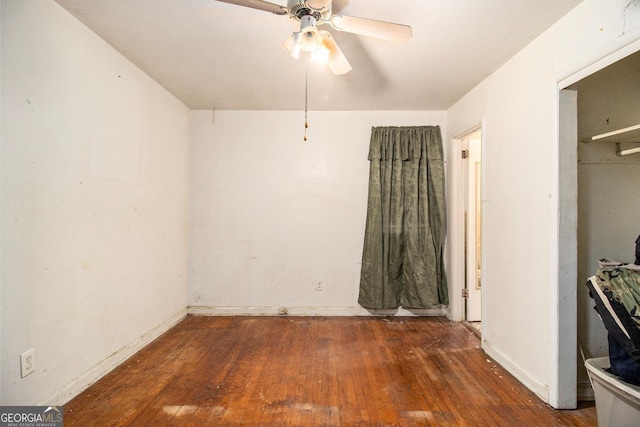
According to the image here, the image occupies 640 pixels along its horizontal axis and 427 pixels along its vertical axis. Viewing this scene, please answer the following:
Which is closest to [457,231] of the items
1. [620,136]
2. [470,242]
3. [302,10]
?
[470,242]

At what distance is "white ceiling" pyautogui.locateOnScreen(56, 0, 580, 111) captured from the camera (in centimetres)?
172

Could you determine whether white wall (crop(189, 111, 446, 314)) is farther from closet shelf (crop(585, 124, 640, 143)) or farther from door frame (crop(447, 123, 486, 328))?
closet shelf (crop(585, 124, 640, 143))

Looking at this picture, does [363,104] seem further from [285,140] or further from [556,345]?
[556,345]

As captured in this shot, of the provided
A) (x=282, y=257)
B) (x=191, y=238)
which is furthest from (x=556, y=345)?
(x=191, y=238)

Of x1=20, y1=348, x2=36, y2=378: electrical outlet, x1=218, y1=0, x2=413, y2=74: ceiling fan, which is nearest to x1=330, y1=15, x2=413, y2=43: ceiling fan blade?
x1=218, y1=0, x2=413, y2=74: ceiling fan

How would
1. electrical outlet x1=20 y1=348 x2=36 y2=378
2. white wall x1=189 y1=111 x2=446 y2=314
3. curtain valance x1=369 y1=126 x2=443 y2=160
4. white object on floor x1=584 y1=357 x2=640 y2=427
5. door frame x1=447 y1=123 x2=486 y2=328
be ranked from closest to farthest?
1. white object on floor x1=584 y1=357 x2=640 y2=427
2. electrical outlet x1=20 y1=348 x2=36 y2=378
3. door frame x1=447 y1=123 x2=486 y2=328
4. curtain valance x1=369 y1=126 x2=443 y2=160
5. white wall x1=189 y1=111 x2=446 y2=314

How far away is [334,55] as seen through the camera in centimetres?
174

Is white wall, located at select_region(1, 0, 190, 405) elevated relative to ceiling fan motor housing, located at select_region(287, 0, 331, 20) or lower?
lower

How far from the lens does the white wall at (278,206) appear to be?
3441 millimetres

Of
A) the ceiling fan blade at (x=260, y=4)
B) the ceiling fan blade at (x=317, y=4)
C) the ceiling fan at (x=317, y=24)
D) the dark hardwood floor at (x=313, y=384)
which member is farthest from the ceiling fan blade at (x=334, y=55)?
the dark hardwood floor at (x=313, y=384)

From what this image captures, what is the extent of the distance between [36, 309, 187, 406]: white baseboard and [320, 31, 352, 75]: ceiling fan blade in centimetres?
255

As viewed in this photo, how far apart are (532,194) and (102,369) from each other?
3.22 metres

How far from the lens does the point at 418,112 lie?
3434mm

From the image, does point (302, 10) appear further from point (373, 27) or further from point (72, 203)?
point (72, 203)
